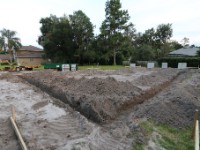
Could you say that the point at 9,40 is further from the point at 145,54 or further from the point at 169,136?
the point at 169,136

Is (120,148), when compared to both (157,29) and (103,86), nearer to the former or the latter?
(103,86)

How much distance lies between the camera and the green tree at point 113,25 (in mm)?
39188

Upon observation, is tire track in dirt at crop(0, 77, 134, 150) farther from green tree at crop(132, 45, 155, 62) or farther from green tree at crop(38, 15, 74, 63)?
green tree at crop(132, 45, 155, 62)

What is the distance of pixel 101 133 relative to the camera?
646cm

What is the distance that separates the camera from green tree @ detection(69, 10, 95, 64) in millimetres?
41188

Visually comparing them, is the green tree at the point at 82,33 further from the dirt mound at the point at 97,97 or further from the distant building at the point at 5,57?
the distant building at the point at 5,57

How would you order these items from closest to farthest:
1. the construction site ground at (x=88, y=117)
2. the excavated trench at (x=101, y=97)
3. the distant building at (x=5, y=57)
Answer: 1. the construction site ground at (x=88, y=117)
2. the excavated trench at (x=101, y=97)
3. the distant building at (x=5, y=57)

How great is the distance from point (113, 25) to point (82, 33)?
6513 millimetres

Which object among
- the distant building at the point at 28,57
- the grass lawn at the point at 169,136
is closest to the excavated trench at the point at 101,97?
the grass lawn at the point at 169,136

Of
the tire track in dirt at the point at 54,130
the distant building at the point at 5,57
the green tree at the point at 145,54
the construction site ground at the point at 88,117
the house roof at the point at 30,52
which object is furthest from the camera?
the distant building at the point at 5,57

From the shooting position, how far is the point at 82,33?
4172 centimetres

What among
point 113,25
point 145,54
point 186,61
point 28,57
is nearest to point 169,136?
point 186,61

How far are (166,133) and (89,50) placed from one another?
115 ft

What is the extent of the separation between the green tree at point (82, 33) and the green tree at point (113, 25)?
326 cm
